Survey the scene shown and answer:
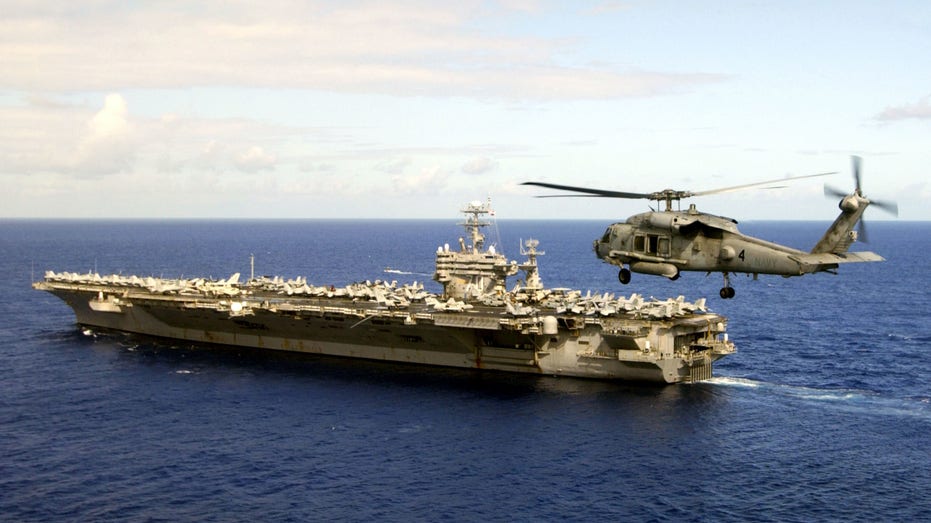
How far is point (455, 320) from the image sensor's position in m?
41.4

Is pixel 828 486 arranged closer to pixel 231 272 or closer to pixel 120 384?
pixel 120 384

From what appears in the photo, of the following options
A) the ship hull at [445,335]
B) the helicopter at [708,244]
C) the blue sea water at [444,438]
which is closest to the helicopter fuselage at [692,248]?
the helicopter at [708,244]

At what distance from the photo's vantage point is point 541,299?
47625 millimetres

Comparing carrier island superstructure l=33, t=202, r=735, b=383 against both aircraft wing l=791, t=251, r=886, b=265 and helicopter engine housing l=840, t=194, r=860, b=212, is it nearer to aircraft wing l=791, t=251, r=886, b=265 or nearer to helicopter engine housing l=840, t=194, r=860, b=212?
aircraft wing l=791, t=251, r=886, b=265

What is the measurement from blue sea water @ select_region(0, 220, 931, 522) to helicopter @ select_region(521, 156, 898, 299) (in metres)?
9.26

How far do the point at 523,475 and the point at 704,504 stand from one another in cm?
585

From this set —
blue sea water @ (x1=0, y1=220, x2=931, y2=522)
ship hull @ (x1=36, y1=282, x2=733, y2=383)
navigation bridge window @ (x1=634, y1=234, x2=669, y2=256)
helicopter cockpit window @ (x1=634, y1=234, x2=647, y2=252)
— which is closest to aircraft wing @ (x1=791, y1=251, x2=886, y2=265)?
navigation bridge window @ (x1=634, y1=234, x2=669, y2=256)

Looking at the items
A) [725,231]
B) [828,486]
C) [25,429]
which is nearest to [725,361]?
[828,486]

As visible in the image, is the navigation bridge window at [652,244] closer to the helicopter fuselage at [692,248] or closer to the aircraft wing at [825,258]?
the helicopter fuselage at [692,248]

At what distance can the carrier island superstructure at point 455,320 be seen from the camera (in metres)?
40.3

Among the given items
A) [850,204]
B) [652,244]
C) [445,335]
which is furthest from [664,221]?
[445,335]

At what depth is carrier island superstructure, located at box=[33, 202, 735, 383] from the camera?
4028cm

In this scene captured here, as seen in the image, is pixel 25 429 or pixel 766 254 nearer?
pixel 766 254

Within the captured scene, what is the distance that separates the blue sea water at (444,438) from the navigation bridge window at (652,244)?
367 inches
